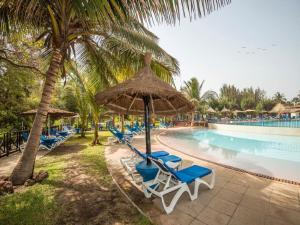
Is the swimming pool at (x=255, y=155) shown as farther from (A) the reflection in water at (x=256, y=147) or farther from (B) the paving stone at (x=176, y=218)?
(B) the paving stone at (x=176, y=218)

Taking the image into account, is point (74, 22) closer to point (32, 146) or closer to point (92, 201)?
point (32, 146)

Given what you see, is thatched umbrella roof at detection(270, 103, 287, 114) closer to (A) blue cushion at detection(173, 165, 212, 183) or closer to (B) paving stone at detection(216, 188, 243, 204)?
(B) paving stone at detection(216, 188, 243, 204)

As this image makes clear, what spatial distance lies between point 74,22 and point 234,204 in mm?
6282

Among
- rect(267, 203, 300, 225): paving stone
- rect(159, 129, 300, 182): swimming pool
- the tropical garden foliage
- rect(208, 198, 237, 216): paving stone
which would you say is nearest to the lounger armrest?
rect(208, 198, 237, 216): paving stone

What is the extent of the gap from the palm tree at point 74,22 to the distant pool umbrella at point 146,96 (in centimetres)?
119

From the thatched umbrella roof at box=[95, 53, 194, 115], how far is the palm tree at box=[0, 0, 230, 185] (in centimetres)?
119

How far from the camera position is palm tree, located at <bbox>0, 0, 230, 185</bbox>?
193cm

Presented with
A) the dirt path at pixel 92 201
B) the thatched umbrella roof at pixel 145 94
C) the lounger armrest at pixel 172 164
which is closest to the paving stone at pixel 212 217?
the dirt path at pixel 92 201

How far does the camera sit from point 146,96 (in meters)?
4.39

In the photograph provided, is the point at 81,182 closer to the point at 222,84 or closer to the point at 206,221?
the point at 206,221

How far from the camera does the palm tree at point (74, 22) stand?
76.0 inches

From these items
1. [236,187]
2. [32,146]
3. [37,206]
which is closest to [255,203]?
[236,187]

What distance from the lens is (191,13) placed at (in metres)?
1.94

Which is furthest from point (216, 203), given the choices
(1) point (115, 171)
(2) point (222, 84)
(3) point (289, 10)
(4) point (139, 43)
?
(2) point (222, 84)
